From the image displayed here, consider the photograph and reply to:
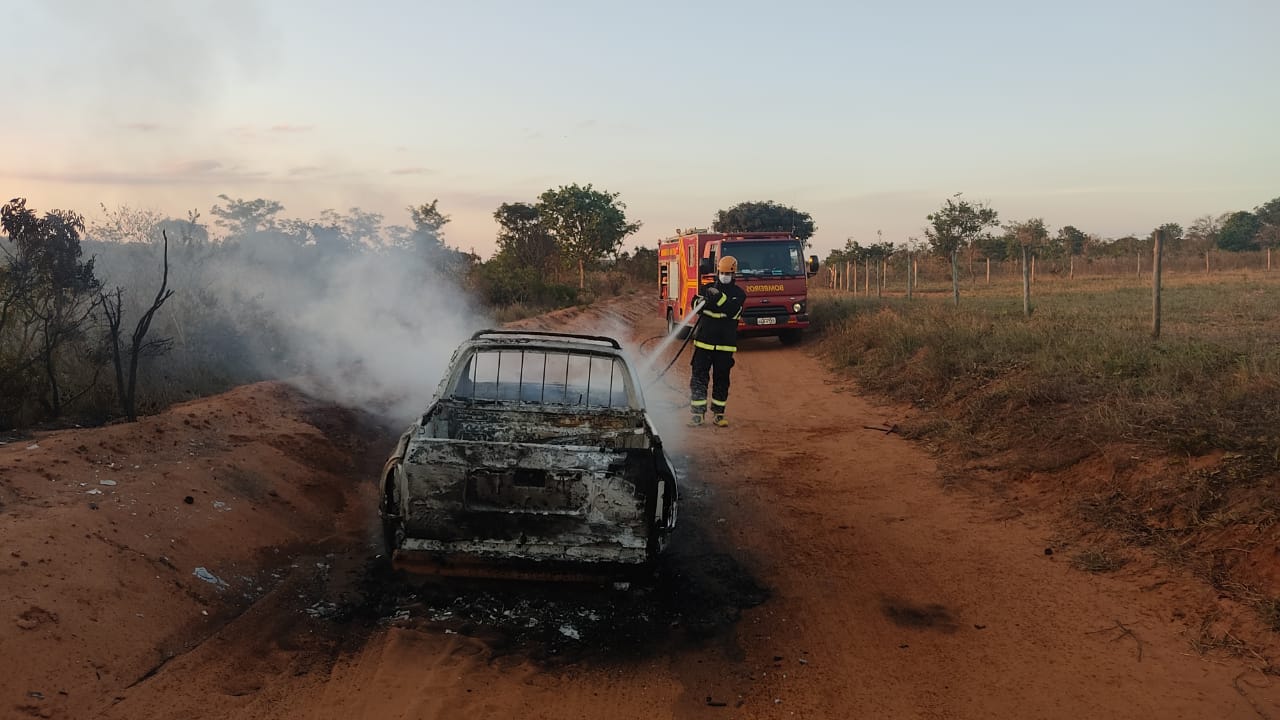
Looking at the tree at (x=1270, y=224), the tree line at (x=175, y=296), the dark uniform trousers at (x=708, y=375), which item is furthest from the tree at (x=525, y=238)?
the tree at (x=1270, y=224)

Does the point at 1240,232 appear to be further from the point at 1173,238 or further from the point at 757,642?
the point at 757,642

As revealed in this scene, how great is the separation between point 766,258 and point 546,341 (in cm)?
1296

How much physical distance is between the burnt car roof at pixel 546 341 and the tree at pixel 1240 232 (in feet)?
195

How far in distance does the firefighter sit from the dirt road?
12.2ft

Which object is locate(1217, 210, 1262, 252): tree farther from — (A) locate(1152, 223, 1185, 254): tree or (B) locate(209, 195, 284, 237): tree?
(B) locate(209, 195, 284, 237): tree

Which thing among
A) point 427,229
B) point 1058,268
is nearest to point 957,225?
point 1058,268

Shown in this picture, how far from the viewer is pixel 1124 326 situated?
13.6 m

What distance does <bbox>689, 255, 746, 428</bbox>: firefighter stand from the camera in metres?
9.96

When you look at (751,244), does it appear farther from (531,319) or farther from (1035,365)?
(1035,365)

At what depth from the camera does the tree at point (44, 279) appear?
7981mm

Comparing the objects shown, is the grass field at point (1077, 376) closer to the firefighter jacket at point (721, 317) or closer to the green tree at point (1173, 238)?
the firefighter jacket at point (721, 317)

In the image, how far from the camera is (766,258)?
60.8 feet

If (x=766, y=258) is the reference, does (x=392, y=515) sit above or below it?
below

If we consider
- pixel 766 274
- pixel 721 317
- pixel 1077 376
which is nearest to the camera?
pixel 1077 376
